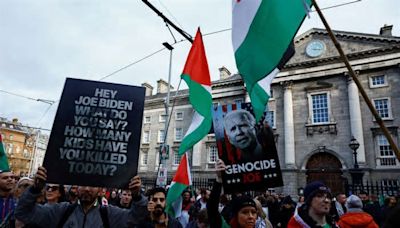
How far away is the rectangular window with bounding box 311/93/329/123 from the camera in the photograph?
2591 cm

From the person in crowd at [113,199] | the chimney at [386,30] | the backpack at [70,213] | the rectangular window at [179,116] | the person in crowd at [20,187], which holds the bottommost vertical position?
the person in crowd at [113,199]

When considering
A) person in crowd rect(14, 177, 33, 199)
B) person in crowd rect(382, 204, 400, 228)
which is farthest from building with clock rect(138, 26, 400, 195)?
person in crowd rect(382, 204, 400, 228)

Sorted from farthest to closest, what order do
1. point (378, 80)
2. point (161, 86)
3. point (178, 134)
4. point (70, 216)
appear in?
1. point (161, 86)
2. point (178, 134)
3. point (378, 80)
4. point (70, 216)

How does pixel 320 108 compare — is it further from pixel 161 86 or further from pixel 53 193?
pixel 53 193

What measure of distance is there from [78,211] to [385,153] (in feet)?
82.9

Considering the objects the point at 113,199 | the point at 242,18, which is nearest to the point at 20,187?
the point at 242,18

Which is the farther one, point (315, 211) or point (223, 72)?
point (223, 72)

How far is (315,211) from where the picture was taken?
3.29m

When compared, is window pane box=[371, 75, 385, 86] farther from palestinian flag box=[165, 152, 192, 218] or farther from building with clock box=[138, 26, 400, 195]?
palestinian flag box=[165, 152, 192, 218]

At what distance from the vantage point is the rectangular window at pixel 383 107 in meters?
23.6

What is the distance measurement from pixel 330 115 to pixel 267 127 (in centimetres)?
2336

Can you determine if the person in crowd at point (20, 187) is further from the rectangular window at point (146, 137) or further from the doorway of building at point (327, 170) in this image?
the rectangular window at point (146, 137)

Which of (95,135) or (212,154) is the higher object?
(212,154)

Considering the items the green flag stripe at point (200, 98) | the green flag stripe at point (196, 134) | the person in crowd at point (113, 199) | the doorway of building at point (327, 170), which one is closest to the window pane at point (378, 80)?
the doorway of building at point (327, 170)
